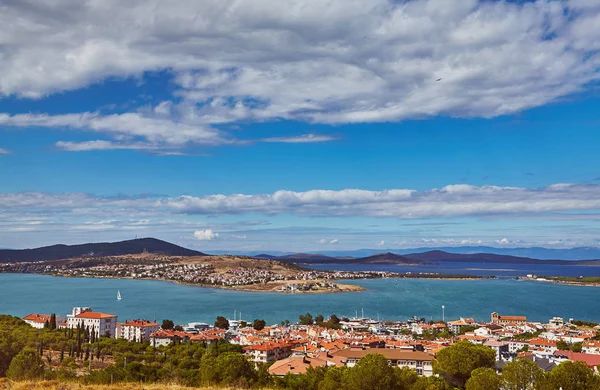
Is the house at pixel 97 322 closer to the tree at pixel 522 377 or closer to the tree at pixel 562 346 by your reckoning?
the tree at pixel 562 346

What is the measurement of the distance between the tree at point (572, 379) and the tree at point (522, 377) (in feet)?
0.94

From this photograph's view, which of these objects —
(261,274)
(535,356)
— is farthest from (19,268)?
(535,356)

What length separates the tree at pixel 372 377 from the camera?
11125mm

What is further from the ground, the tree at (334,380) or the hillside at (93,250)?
the hillside at (93,250)

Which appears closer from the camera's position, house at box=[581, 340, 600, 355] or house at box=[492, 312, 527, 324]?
house at box=[581, 340, 600, 355]

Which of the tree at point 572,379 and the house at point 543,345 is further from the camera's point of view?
the house at point 543,345

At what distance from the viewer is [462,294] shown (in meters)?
68.5

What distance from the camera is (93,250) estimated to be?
154m

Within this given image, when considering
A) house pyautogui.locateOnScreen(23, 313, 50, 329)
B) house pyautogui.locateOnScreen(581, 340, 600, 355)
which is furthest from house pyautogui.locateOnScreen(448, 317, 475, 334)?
house pyautogui.locateOnScreen(23, 313, 50, 329)

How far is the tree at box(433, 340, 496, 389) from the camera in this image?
578 inches

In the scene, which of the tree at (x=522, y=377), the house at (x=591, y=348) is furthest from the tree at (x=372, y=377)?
the house at (x=591, y=348)

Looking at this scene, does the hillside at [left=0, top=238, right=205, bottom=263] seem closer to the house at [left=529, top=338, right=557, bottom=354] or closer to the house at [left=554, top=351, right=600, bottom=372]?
the house at [left=529, top=338, right=557, bottom=354]

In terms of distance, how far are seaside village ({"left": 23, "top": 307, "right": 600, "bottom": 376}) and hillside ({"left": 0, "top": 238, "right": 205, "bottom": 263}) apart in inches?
4605

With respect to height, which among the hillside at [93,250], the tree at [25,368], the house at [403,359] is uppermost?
the hillside at [93,250]
